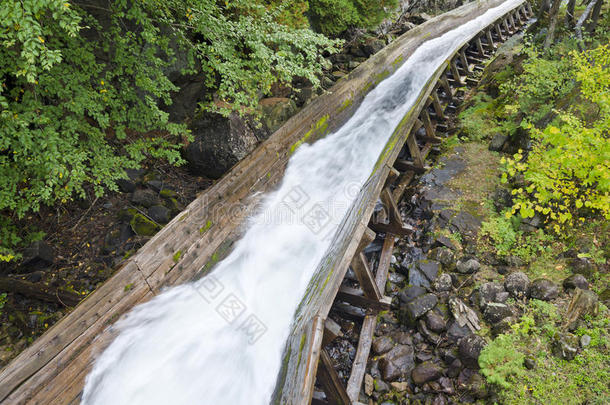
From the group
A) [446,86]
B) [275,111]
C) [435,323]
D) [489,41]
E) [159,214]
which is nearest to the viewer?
[435,323]

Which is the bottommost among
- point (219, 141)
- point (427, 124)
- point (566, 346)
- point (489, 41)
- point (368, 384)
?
point (566, 346)

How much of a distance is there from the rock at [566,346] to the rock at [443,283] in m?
1.41

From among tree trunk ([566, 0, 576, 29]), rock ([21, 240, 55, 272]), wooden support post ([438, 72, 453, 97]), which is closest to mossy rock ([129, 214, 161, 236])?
rock ([21, 240, 55, 272])

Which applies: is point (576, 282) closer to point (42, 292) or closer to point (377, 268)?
point (377, 268)

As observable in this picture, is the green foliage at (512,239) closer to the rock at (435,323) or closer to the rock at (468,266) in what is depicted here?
the rock at (468,266)

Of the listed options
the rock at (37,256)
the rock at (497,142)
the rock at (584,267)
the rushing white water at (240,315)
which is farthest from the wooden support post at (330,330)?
the rock at (497,142)

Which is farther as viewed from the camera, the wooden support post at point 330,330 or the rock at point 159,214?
the rock at point 159,214

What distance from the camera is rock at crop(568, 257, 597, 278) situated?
14.2 feet

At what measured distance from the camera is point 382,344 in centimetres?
450

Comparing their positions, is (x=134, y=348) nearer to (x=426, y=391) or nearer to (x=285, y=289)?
(x=285, y=289)

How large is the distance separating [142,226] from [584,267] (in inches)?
276

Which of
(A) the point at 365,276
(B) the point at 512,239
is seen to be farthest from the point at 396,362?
(B) the point at 512,239

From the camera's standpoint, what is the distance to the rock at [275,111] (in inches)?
279

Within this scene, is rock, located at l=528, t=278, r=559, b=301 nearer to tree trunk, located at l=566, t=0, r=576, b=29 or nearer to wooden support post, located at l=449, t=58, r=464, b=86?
wooden support post, located at l=449, t=58, r=464, b=86
